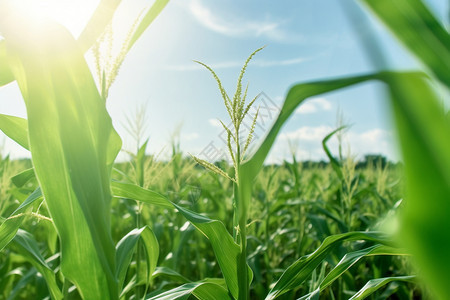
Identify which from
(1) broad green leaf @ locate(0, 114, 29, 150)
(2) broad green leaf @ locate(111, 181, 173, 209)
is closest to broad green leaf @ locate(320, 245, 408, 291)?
(2) broad green leaf @ locate(111, 181, 173, 209)

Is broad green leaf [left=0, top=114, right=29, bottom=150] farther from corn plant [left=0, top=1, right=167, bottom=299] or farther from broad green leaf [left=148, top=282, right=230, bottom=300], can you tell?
broad green leaf [left=148, top=282, right=230, bottom=300]

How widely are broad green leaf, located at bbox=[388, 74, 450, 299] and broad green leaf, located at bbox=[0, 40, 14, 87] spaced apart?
0.92 meters

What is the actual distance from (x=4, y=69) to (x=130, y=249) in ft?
2.09

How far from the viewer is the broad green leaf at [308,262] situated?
1.11 m

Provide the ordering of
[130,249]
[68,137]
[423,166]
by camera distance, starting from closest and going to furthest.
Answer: [423,166], [68,137], [130,249]

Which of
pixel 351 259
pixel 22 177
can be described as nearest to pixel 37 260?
pixel 22 177

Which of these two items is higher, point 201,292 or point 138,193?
point 138,193

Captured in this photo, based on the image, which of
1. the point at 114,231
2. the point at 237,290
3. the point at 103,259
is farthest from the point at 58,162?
the point at 114,231

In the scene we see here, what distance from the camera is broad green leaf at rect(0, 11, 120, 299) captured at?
699 mm

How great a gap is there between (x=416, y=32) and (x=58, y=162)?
27.1 inches

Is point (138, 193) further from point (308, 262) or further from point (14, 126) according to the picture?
point (308, 262)

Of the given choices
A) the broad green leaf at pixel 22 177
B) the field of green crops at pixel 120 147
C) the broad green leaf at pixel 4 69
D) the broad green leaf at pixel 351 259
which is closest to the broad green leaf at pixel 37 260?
the field of green crops at pixel 120 147

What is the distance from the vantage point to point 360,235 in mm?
1122

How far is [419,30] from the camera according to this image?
0.29m
